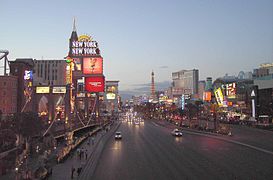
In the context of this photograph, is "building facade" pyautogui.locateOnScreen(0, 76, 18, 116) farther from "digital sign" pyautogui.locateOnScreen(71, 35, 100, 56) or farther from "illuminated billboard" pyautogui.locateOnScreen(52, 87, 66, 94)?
"digital sign" pyautogui.locateOnScreen(71, 35, 100, 56)

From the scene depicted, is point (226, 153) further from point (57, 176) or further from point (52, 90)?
point (52, 90)

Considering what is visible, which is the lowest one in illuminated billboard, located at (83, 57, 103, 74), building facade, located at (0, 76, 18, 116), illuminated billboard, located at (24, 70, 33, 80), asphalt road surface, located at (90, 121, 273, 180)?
asphalt road surface, located at (90, 121, 273, 180)

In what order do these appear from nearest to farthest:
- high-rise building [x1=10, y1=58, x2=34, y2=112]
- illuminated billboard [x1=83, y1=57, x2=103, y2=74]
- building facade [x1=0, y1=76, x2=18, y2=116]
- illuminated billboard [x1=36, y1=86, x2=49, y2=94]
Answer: building facade [x1=0, y1=76, x2=18, y2=116], high-rise building [x1=10, y1=58, x2=34, y2=112], illuminated billboard [x1=36, y1=86, x2=49, y2=94], illuminated billboard [x1=83, y1=57, x2=103, y2=74]

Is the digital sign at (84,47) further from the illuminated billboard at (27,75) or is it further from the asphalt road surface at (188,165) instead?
the asphalt road surface at (188,165)

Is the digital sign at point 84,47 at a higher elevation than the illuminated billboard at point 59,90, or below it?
higher

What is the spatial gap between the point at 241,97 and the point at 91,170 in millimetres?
116464

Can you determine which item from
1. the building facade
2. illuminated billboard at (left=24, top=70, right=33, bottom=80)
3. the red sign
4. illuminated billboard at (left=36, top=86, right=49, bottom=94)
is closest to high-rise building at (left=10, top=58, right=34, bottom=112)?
illuminated billboard at (left=24, top=70, right=33, bottom=80)

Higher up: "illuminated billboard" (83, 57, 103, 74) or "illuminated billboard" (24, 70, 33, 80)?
"illuminated billboard" (83, 57, 103, 74)

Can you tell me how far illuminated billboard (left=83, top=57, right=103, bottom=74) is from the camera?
108 m

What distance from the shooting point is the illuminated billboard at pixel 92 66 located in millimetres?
107562

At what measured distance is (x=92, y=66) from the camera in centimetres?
10794

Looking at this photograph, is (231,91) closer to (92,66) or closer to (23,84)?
(92,66)

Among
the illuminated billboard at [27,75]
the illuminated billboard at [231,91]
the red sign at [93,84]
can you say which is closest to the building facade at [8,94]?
the illuminated billboard at [27,75]

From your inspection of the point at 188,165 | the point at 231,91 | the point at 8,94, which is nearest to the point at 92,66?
the point at 8,94
